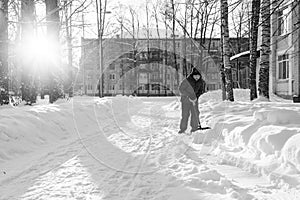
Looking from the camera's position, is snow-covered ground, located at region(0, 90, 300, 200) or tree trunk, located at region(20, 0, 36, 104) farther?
tree trunk, located at region(20, 0, 36, 104)

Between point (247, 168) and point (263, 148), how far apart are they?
0.57 meters

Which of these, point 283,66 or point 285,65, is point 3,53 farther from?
point 283,66

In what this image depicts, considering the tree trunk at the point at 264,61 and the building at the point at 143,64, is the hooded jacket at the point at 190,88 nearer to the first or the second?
the tree trunk at the point at 264,61

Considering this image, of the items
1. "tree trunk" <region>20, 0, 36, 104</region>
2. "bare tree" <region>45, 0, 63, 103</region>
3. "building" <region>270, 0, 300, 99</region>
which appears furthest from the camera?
"building" <region>270, 0, 300, 99</region>

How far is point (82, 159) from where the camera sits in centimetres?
585

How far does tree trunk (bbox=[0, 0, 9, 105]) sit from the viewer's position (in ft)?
43.2

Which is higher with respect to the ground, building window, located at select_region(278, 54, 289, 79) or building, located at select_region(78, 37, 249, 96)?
building, located at select_region(78, 37, 249, 96)

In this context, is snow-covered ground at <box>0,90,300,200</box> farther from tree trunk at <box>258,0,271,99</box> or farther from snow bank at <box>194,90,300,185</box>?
tree trunk at <box>258,0,271,99</box>

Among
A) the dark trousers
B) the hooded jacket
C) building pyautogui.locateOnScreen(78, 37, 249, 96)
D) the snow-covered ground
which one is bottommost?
the snow-covered ground

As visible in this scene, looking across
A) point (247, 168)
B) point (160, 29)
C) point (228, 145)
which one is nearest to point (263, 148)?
point (247, 168)

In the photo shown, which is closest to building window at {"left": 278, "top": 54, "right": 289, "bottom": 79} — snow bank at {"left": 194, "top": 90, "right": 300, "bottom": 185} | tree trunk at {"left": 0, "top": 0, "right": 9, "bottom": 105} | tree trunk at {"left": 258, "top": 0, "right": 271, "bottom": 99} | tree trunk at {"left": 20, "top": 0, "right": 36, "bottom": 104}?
tree trunk at {"left": 258, "top": 0, "right": 271, "bottom": 99}

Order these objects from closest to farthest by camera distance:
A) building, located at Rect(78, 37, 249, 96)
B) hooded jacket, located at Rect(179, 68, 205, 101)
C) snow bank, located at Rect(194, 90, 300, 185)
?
snow bank, located at Rect(194, 90, 300, 185) < hooded jacket, located at Rect(179, 68, 205, 101) < building, located at Rect(78, 37, 249, 96)

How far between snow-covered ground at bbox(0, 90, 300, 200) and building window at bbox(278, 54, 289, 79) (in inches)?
652

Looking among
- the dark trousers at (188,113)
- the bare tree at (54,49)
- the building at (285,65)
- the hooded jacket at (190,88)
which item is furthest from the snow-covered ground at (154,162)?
the building at (285,65)
